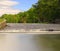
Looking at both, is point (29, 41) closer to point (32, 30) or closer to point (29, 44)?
point (29, 44)

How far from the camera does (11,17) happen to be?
2447cm

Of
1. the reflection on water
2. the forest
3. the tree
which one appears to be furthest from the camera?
the forest

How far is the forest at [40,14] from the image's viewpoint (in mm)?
21719

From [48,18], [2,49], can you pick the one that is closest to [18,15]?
[48,18]

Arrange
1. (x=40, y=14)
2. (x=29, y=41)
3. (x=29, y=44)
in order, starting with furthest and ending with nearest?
(x=40, y=14)
(x=29, y=41)
(x=29, y=44)

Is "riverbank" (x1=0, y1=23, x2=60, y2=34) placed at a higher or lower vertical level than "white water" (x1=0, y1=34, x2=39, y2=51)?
lower

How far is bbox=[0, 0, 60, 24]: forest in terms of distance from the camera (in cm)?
2172

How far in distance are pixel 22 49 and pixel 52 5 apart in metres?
14.3

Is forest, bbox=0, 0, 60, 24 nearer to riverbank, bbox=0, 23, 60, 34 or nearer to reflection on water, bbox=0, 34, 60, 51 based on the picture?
riverbank, bbox=0, 23, 60, 34

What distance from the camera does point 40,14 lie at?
2373cm

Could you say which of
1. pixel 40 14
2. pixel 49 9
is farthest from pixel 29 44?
pixel 40 14

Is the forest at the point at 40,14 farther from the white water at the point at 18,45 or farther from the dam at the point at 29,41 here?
the white water at the point at 18,45

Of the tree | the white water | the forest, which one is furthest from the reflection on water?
the forest

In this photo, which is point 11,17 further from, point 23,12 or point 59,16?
point 59,16
